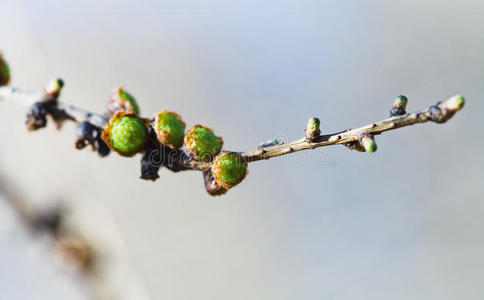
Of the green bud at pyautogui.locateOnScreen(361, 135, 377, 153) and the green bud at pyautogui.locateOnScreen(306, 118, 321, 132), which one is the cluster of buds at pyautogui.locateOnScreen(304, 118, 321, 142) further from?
the green bud at pyautogui.locateOnScreen(361, 135, 377, 153)

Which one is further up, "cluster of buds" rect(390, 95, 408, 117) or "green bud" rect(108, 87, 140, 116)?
"green bud" rect(108, 87, 140, 116)

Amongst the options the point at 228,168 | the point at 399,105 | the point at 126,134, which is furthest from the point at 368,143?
the point at 126,134

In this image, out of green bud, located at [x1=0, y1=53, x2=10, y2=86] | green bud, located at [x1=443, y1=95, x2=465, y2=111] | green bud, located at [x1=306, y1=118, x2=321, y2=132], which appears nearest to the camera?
green bud, located at [x1=443, y1=95, x2=465, y2=111]

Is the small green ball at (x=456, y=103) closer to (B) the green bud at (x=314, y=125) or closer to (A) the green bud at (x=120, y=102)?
(B) the green bud at (x=314, y=125)

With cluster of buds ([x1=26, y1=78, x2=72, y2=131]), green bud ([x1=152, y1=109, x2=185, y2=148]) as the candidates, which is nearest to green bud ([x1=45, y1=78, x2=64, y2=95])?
cluster of buds ([x1=26, y1=78, x2=72, y2=131])

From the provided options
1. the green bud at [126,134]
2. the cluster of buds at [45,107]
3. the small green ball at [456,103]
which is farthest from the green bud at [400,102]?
the cluster of buds at [45,107]

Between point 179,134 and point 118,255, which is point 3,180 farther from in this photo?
point 179,134

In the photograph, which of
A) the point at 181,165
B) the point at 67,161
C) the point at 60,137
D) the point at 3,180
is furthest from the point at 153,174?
the point at 60,137
